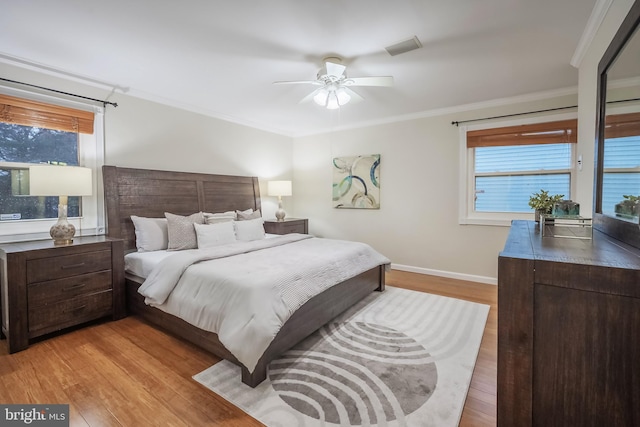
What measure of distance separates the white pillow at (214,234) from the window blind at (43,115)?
1573mm

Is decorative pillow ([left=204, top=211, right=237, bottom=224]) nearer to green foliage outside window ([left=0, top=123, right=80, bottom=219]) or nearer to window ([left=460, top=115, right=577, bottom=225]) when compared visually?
green foliage outside window ([left=0, top=123, right=80, bottom=219])

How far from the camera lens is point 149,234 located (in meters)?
3.13

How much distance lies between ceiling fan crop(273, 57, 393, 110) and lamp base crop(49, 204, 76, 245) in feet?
7.84

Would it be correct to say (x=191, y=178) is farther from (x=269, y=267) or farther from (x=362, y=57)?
(x=362, y=57)

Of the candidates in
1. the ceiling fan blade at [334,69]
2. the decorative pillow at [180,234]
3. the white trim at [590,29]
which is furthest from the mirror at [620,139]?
the decorative pillow at [180,234]

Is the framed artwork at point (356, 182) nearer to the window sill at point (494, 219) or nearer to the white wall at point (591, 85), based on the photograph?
the window sill at point (494, 219)

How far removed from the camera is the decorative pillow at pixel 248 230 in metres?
3.65

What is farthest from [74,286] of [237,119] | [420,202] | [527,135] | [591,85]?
[527,135]

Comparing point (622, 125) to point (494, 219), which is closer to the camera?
point (622, 125)

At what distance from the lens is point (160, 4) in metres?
1.91

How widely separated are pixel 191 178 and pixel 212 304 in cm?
248

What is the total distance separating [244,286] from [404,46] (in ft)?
7.60

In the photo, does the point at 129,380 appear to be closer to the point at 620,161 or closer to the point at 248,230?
the point at 248,230

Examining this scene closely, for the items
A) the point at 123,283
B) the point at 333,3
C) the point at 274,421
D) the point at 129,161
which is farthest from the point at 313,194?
the point at 274,421
